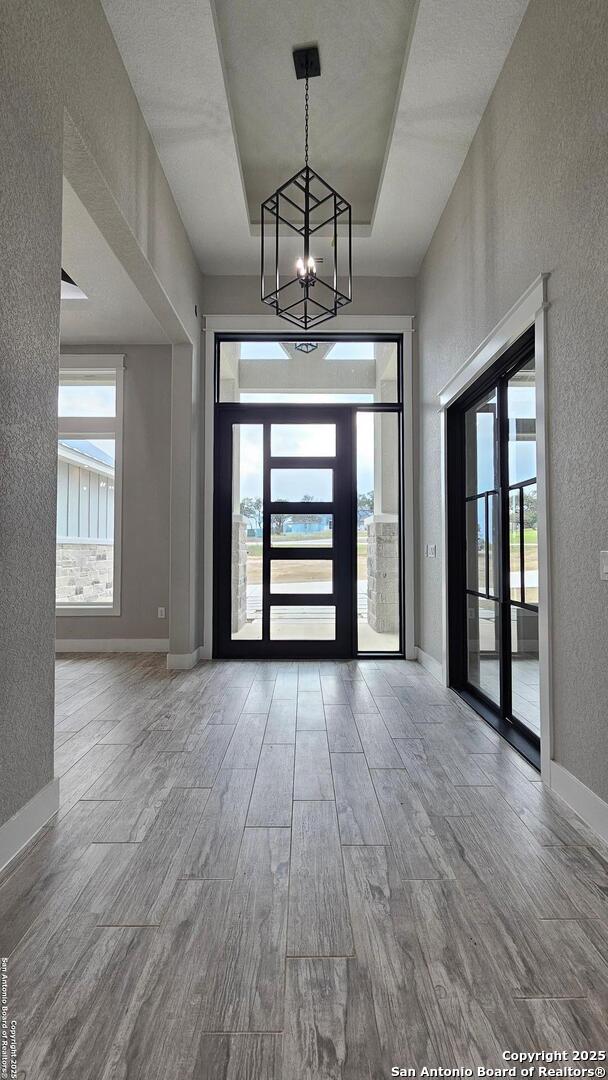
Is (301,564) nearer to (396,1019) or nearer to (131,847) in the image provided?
(131,847)

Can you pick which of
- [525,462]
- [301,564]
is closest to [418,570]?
[301,564]

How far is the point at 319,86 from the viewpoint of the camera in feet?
11.7

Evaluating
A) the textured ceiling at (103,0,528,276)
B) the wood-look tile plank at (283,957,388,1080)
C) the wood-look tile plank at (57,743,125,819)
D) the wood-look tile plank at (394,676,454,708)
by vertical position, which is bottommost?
the wood-look tile plank at (394,676,454,708)

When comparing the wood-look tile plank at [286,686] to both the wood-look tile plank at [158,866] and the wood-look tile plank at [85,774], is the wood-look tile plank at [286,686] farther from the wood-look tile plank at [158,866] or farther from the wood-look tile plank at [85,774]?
the wood-look tile plank at [158,866]

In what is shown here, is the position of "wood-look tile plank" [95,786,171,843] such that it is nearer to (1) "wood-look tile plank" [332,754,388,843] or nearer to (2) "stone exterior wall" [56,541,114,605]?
(1) "wood-look tile plank" [332,754,388,843]

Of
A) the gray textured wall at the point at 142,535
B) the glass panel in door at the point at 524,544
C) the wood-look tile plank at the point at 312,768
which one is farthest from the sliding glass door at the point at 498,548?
the gray textured wall at the point at 142,535

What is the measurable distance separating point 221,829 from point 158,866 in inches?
11.5

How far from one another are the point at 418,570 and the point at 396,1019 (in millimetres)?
4213

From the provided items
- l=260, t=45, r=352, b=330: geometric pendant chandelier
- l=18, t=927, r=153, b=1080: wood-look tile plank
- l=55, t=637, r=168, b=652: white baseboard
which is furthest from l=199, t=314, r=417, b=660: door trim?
l=18, t=927, r=153, b=1080: wood-look tile plank

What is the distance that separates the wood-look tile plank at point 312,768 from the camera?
242 centimetres

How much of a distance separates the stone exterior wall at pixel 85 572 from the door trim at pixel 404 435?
1417 millimetres

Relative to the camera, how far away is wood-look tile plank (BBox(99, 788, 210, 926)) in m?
1.62

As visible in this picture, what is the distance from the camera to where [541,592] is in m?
2.59

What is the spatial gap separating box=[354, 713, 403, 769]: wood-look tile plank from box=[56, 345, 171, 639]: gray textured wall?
313 cm
